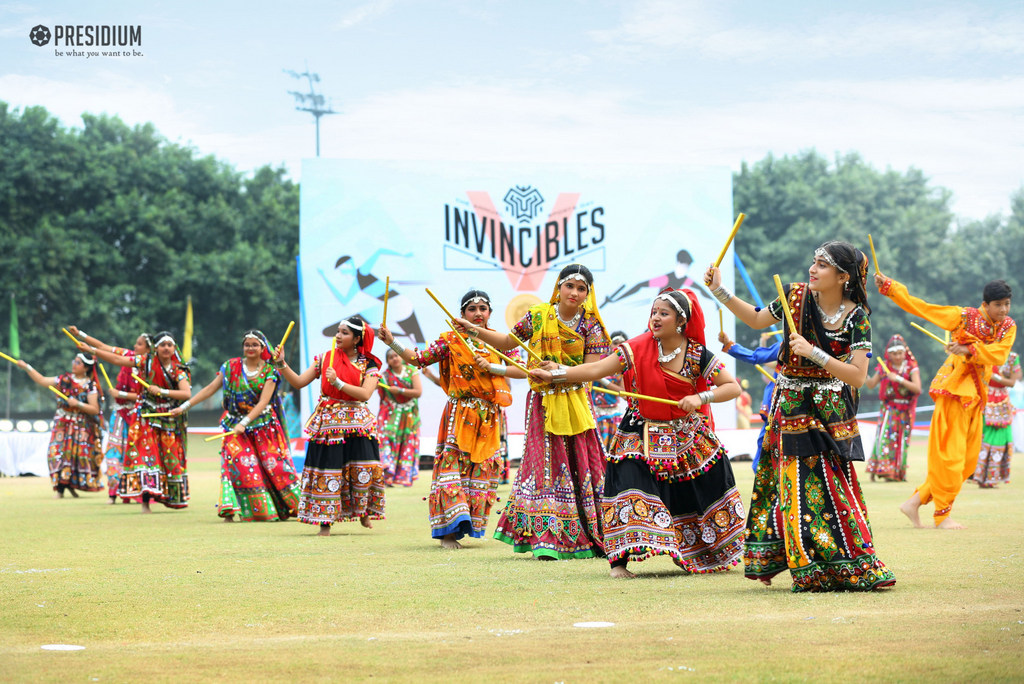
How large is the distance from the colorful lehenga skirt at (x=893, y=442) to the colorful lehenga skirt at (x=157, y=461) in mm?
9346

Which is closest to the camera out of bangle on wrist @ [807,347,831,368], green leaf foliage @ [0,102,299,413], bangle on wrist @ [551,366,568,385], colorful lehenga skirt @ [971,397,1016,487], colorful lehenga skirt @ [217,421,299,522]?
bangle on wrist @ [807,347,831,368]

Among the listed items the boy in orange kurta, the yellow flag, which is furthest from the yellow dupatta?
the yellow flag

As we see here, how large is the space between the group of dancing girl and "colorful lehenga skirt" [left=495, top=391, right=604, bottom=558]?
0.04 ft

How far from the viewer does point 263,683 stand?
13.9ft

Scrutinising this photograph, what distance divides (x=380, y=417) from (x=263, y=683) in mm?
13865

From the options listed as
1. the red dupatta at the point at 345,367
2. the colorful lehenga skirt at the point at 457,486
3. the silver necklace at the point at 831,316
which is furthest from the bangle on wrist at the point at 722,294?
the red dupatta at the point at 345,367

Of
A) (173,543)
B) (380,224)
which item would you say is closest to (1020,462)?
(380,224)

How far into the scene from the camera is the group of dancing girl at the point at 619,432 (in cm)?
626

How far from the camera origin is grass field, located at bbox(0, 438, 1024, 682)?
14.5ft

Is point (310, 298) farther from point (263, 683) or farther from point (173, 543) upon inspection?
point (263, 683)

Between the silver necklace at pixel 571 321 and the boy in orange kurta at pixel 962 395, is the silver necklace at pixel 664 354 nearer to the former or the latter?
the silver necklace at pixel 571 321

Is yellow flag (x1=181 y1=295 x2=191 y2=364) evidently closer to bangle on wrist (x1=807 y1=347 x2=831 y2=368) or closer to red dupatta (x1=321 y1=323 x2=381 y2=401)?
red dupatta (x1=321 y1=323 x2=381 y2=401)

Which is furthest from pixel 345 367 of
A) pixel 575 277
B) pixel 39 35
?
pixel 39 35

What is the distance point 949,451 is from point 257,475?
20.9 feet
